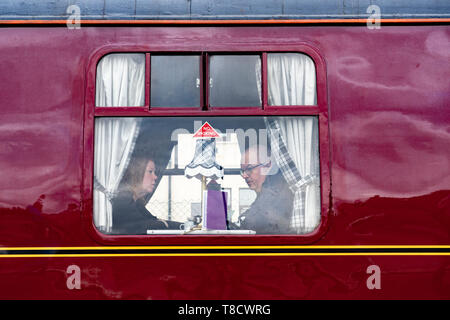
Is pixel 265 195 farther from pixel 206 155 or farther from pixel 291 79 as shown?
pixel 291 79

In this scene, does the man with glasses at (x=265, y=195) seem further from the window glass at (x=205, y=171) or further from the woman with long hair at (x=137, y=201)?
the woman with long hair at (x=137, y=201)

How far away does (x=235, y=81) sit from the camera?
2.86 meters

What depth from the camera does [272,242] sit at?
273 cm

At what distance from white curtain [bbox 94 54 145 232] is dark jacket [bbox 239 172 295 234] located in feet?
2.46

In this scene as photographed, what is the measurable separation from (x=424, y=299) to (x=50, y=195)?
2147 millimetres

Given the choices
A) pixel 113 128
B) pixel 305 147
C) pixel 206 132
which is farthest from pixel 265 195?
pixel 113 128

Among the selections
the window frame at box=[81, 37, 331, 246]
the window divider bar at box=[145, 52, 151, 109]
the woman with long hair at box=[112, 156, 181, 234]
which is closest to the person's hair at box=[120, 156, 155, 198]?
the woman with long hair at box=[112, 156, 181, 234]

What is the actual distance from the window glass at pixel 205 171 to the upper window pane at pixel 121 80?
0.11 m

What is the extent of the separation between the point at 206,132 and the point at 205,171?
22cm

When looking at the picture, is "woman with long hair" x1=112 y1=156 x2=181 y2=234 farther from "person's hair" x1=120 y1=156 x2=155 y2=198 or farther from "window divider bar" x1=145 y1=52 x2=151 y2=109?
"window divider bar" x1=145 y1=52 x2=151 y2=109

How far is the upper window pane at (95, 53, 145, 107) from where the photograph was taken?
2854mm

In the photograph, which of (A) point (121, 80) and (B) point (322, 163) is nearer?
(B) point (322, 163)
